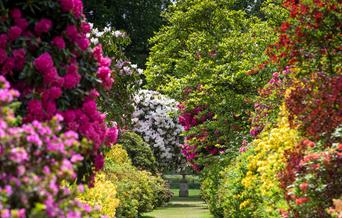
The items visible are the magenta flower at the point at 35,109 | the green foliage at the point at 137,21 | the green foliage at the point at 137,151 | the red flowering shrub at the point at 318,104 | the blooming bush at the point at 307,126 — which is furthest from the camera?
the green foliage at the point at 137,21

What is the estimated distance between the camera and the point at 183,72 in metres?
26.3

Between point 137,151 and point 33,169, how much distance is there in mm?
22096

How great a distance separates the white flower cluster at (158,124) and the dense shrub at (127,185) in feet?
22.2

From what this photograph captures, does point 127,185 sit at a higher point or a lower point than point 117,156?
lower

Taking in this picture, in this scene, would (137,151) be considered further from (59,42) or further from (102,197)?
(59,42)

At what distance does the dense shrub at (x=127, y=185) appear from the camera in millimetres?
16969

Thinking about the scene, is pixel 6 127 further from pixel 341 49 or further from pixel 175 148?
pixel 175 148

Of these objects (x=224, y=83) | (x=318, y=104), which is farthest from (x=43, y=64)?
(x=224, y=83)

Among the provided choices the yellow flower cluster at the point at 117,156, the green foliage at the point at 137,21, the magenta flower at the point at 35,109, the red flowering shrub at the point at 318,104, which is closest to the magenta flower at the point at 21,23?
the magenta flower at the point at 35,109

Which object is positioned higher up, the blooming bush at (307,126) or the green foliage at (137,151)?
the green foliage at (137,151)

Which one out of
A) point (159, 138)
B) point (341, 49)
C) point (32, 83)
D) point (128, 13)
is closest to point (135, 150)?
point (159, 138)

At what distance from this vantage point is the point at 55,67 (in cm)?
681

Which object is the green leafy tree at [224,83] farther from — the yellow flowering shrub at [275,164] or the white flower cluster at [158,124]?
the white flower cluster at [158,124]

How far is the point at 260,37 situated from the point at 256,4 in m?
23.6
